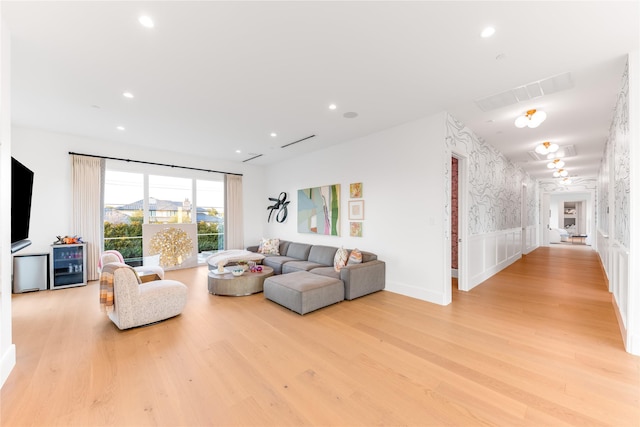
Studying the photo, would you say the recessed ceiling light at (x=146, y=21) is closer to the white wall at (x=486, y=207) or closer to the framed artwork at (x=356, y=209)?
the white wall at (x=486, y=207)

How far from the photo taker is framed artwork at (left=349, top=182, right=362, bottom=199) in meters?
5.07

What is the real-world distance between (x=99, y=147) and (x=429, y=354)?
22.5 ft

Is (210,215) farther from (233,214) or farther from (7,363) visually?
(7,363)

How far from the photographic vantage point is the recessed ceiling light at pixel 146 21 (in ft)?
6.65

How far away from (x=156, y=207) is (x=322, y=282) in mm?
4693

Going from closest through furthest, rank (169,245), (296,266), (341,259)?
(341,259) → (296,266) → (169,245)

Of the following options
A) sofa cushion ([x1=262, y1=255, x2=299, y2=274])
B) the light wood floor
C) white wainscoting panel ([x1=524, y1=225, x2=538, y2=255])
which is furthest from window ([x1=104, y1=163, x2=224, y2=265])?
white wainscoting panel ([x1=524, y1=225, x2=538, y2=255])

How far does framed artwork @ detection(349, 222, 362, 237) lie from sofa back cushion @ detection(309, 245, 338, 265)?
0.48m

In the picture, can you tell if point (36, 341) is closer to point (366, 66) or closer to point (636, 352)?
point (366, 66)

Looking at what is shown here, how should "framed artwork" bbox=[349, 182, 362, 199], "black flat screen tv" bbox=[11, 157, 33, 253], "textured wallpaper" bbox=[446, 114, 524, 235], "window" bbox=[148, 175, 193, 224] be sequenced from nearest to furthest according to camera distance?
"black flat screen tv" bbox=[11, 157, 33, 253]
"textured wallpaper" bbox=[446, 114, 524, 235]
"framed artwork" bbox=[349, 182, 362, 199]
"window" bbox=[148, 175, 193, 224]

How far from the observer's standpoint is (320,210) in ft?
19.4

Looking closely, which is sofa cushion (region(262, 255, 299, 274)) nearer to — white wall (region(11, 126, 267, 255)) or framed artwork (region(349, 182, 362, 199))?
framed artwork (region(349, 182, 362, 199))

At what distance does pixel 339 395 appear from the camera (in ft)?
6.25

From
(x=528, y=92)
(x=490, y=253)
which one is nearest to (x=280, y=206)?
(x=490, y=253)
